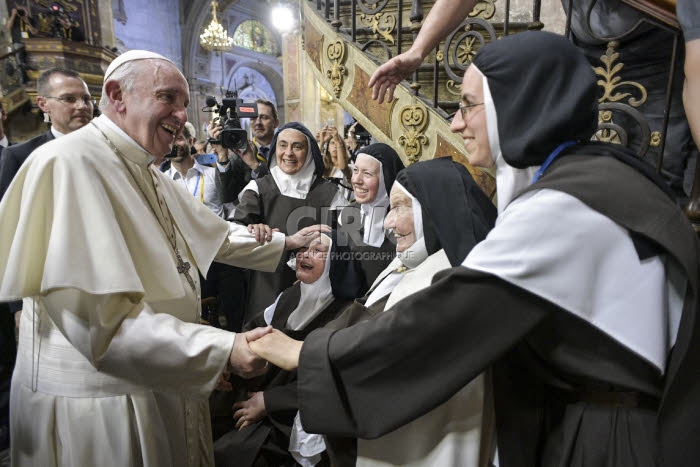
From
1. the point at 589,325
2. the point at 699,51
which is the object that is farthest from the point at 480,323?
the point at 699,51

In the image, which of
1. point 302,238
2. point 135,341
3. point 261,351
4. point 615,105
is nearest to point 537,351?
point 261,351

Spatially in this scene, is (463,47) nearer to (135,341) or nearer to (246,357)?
(246,357)

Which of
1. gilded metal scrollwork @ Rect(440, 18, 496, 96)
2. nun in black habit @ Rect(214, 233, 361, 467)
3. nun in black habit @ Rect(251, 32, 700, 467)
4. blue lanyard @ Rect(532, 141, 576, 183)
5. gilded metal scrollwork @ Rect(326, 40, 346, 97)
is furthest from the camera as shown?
gilded metal scrollwork @ Rect(326, 40, 346, 97)

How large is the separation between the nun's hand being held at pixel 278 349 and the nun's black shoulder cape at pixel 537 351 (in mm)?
151

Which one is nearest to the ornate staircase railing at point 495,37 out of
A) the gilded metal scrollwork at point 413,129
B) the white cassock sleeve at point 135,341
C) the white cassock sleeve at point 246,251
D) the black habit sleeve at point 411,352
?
the gilded metal scrollwork at point 413,129

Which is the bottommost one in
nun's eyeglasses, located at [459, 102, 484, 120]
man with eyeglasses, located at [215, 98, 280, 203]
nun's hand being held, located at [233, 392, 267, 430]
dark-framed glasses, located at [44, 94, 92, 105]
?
nun's hand being held, located at [233, 392, 267, 430]

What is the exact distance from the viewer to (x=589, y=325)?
1107 mm

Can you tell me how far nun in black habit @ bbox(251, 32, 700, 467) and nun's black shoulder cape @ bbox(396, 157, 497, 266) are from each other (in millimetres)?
406

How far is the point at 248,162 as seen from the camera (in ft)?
17.0

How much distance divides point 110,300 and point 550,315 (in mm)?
1395

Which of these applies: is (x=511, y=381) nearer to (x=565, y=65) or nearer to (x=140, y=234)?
(x=565, y=65)

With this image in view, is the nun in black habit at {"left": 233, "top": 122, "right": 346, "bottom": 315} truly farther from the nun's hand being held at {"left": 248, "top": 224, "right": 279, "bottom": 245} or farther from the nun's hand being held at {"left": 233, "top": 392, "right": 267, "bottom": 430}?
the nun's hand being held at {"left": 233, "top": 392, "right": 267, "bottom": 430}

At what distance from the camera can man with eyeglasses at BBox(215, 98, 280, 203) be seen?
4473 mm

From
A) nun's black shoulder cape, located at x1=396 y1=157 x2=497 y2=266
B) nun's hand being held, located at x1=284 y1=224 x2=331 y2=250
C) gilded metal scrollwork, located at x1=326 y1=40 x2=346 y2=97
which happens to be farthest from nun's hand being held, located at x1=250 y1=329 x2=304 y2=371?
gilded metal scrollwork, located at x1=326 y1=40 x2=346 y2=97
